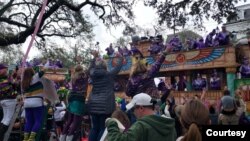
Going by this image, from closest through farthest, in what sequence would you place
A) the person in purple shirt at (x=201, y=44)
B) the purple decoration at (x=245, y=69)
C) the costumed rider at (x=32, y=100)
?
the costumed rider at (x=32, y=100), the purple decoration at (x=245, y=69), the person in purple shirt at (x=201, y=44)

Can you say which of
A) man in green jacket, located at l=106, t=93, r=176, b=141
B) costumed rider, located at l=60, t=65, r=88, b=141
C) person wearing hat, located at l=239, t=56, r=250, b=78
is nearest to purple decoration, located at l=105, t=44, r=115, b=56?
person wearing hat, located at l=239, t=56, r=250, b=78

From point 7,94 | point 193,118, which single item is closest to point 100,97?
point 7,94

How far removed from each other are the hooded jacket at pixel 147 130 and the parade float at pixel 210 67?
943 centimetres

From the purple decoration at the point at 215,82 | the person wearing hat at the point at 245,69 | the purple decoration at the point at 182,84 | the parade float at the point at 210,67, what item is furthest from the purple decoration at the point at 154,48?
the person wearing hat at the point at 245,69

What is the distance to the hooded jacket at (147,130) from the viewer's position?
3.31 m

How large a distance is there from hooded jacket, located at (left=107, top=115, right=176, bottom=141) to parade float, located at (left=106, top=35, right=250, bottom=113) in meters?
9.43

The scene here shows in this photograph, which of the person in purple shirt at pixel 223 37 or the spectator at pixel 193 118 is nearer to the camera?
the spectator at pixel 193 118

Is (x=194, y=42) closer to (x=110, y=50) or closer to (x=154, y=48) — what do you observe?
(x=154, y=48)

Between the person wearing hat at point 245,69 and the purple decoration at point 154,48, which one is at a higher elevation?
the purple decoration at point 154,48

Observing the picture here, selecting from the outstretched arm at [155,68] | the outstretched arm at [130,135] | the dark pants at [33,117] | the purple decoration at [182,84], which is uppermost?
the outstretched arm at [155,68]

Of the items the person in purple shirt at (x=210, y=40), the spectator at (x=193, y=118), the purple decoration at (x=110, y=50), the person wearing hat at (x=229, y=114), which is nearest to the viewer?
the spectator at (x=193, y=118)

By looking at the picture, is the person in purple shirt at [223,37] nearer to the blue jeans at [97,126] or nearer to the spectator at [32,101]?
the blue jeans at [97,126]

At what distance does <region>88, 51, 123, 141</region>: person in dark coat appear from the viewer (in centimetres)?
656

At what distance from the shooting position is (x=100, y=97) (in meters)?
6.66
